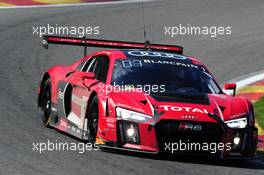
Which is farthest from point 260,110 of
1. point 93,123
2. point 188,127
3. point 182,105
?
point 188,127

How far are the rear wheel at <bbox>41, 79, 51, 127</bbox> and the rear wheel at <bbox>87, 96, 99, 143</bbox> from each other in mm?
1595

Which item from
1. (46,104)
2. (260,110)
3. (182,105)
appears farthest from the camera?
(260,110)

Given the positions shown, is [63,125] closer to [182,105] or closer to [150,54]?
[150,54]

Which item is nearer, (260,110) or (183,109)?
(183,109)

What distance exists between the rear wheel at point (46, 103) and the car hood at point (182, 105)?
2.15m

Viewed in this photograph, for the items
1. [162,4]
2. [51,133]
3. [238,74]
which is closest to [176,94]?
[51,133]

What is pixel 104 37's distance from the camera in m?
21.6

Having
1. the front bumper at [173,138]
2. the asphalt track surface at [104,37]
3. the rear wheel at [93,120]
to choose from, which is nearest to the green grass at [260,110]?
the asphalt track surface at [104,37]

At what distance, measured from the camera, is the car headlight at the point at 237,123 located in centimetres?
948

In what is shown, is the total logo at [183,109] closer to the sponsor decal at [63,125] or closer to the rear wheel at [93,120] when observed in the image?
the rear wheel at [93,120]

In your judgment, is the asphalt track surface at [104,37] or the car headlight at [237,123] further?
the car headlight at [237,123]

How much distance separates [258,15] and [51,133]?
1496cm

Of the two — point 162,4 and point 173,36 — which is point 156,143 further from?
point 162,4

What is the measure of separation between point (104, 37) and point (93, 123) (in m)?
11.8
